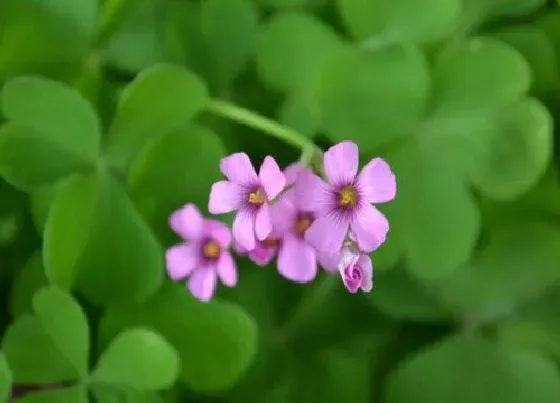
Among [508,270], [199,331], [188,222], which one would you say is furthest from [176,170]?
[508,270]

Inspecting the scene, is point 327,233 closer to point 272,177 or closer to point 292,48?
point 272,177

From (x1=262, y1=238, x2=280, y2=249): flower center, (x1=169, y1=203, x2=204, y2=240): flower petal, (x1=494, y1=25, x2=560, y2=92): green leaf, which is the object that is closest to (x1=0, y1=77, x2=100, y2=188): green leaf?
(x1=169, y1=203, x2=204, y2=240): flower petal

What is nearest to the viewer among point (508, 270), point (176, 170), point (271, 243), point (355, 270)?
point (355, 270)

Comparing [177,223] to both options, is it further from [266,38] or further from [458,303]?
[458,303]

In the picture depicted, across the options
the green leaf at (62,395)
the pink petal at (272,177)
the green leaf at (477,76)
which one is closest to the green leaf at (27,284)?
the green leaf at (62,395)

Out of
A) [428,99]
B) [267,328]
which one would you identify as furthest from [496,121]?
[267,328]
